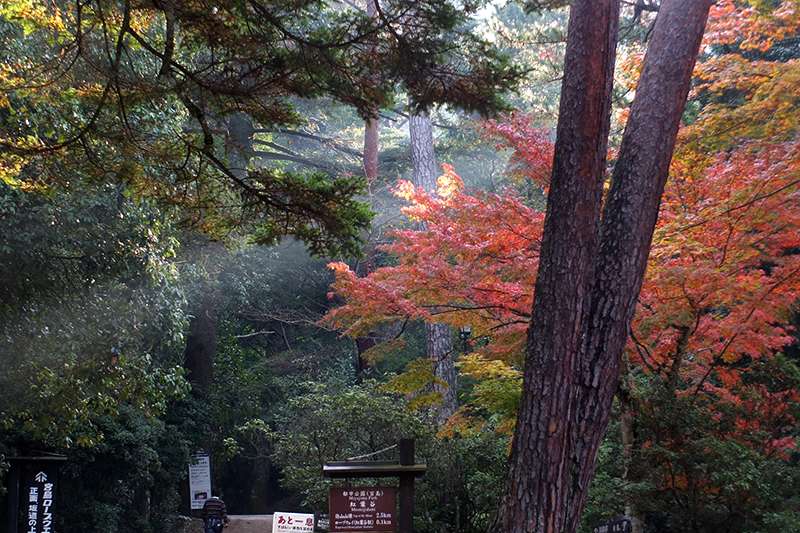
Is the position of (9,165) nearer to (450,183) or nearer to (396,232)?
(396,232)

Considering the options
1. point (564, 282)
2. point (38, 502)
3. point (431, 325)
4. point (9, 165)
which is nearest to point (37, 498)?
point (38, 502)

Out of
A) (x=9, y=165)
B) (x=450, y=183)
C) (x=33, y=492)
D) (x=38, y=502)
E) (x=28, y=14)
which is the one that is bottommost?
(x=38, y=502)

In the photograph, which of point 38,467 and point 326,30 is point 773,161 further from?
point 38,467

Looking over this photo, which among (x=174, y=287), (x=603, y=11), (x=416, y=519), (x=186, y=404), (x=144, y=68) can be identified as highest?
(x=144, y=68)

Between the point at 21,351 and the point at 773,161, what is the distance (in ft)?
25.8

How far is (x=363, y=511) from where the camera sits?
299 inches

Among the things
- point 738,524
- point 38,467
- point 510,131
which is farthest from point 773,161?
point 38,467

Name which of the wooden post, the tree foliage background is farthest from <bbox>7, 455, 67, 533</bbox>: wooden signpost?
the wooden post

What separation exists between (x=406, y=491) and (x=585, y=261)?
368 centimetres

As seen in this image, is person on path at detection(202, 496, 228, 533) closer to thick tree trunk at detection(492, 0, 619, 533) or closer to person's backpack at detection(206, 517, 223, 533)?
person's backpack at detection(206, 517, 223, 533)

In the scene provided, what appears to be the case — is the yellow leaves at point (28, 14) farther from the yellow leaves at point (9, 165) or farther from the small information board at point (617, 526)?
the small information board at point (617, 526)

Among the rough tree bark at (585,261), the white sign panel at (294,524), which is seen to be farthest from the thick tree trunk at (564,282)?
the white sign panel at (294,524)

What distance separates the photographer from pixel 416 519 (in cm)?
950

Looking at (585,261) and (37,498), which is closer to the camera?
(585,261)
